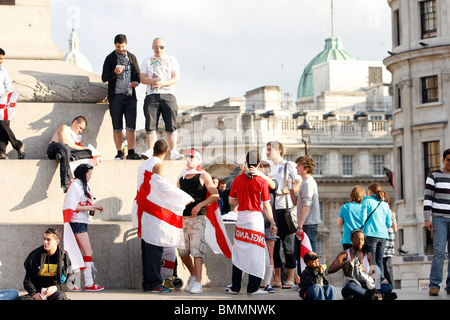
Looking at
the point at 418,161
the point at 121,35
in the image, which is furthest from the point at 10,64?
the point at 418,161

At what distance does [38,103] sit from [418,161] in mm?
37737

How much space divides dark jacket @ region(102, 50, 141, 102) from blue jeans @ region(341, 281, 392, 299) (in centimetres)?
436

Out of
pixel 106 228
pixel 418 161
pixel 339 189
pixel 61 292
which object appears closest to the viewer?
pixel 61 292

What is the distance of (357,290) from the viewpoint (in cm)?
1177

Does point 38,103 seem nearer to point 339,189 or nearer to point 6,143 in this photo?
point 6,143

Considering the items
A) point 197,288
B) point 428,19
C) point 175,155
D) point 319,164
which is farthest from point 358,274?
point 319,164

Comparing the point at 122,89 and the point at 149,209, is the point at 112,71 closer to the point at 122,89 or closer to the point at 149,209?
the point at 122,89

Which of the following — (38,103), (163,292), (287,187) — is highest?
(38,103)

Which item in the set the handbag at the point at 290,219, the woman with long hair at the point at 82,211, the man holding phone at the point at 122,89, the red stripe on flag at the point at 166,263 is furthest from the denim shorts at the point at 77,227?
the handbag at the point at 290,219

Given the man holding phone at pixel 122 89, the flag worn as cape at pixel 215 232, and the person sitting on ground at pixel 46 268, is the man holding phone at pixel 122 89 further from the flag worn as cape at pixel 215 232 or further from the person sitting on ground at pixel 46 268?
the person sitting on ground at pixel 46 268

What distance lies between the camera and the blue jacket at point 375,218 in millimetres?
14133

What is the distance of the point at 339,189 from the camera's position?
84188 mm

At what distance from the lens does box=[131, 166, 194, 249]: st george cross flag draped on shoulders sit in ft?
41.7

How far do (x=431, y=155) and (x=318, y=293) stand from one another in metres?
39.9
